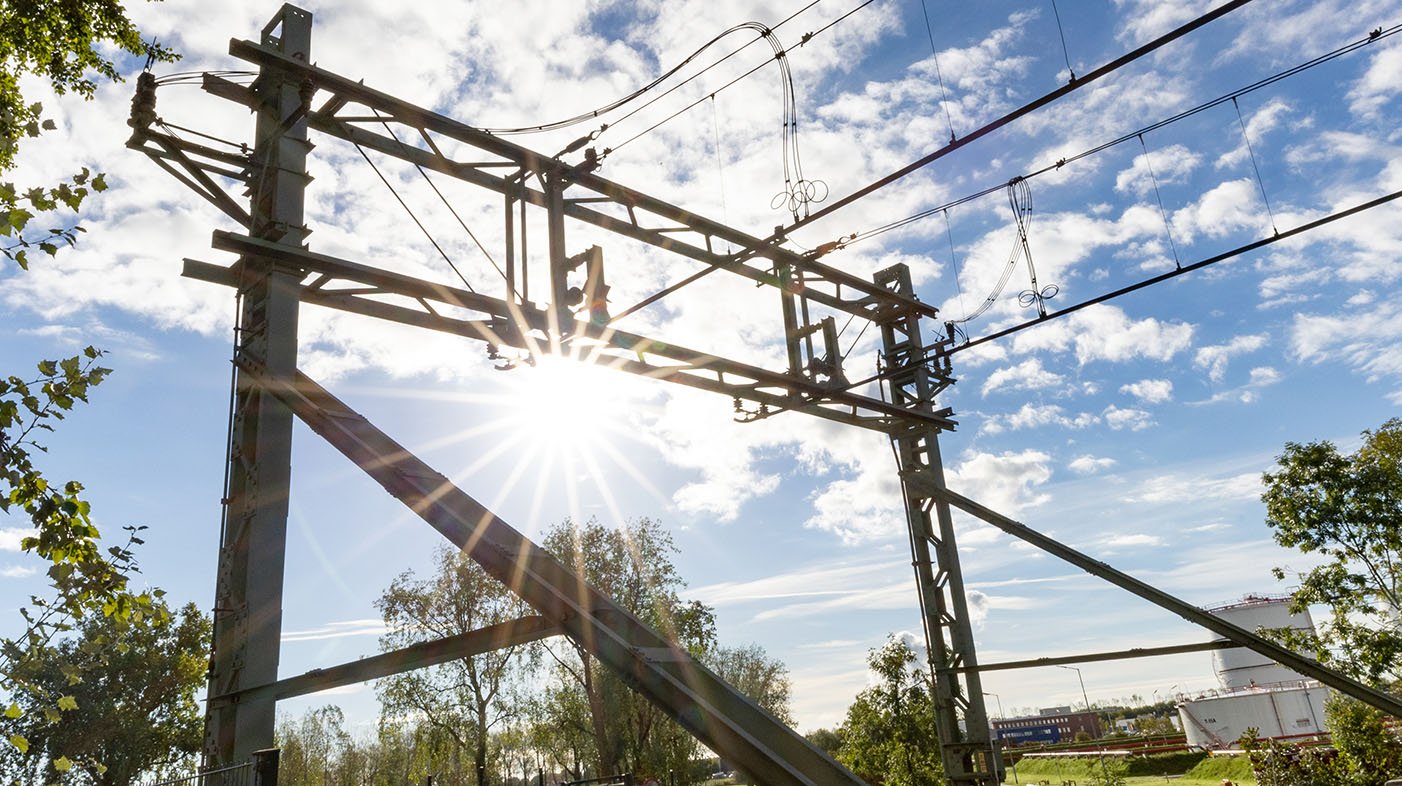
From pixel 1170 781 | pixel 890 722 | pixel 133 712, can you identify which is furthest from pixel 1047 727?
pixel 133 712

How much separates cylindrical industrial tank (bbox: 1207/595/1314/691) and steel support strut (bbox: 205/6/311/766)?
63299mm

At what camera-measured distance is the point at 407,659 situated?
19.8 ft

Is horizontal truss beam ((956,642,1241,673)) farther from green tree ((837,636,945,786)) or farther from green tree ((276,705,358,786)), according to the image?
green tree ((276,705,358,786))

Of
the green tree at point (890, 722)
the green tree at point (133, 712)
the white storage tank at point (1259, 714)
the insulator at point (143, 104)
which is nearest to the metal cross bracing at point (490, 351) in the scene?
the insulator at point (143, 104)

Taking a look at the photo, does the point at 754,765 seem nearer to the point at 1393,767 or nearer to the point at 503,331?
the point at 503,331

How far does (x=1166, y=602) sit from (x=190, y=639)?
122ft

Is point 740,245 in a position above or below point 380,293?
above

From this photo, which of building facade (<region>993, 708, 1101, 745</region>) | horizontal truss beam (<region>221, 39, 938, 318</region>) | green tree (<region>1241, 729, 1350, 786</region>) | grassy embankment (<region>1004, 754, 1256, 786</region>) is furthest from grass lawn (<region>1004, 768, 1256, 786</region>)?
building facade (<region>993, 708, 1101, 745</region>)

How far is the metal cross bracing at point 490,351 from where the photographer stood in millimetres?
5059

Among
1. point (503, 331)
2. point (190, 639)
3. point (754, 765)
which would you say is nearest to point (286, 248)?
point (503, 331)

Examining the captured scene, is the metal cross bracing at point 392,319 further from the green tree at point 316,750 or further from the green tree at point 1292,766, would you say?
the green tree at point 316,750

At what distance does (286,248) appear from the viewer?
24.4 feet

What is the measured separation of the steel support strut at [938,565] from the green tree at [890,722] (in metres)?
13.5

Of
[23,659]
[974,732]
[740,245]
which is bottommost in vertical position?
[974,732]
